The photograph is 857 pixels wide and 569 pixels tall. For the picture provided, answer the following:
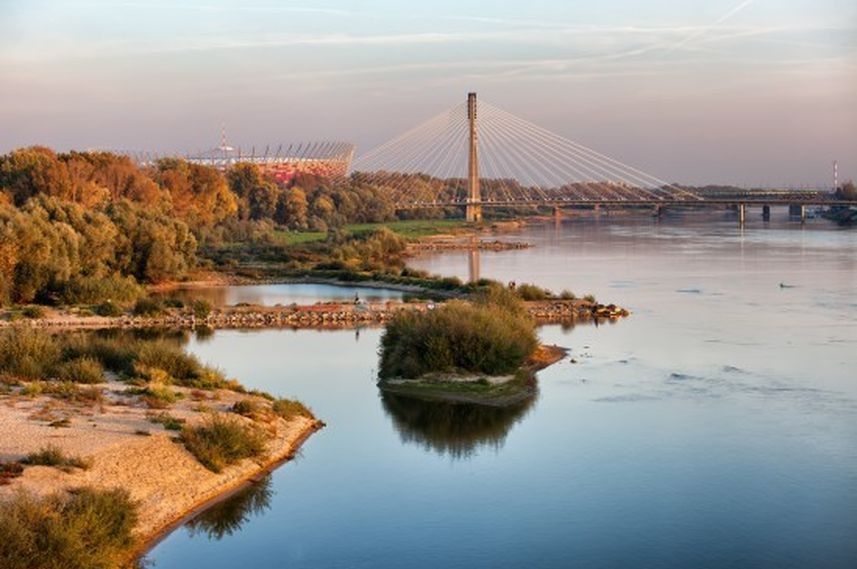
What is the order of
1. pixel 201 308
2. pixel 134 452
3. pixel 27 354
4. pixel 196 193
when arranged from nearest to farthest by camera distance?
pixel 134 452 → pixel 27 354 → pixel 201 308 → pixel 196 193

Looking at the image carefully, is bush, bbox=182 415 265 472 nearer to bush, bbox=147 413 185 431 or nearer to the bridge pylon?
bush, bbox=147 413 185 431

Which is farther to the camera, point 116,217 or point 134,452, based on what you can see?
point 116,217

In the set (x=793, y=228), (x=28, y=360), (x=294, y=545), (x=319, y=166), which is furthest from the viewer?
(x=319, y=166)

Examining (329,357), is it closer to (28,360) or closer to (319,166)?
(28,360)

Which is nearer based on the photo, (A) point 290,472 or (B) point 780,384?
(A) point 290,472

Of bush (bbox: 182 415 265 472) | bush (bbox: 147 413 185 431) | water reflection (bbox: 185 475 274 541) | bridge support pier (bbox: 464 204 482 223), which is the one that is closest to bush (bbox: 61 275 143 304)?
bush (bbox: 147 413 185 431)

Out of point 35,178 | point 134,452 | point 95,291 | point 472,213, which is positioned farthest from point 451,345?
point 472,213

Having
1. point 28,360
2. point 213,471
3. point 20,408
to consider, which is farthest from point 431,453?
point 28,360

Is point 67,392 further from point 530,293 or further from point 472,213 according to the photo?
point 472,213
